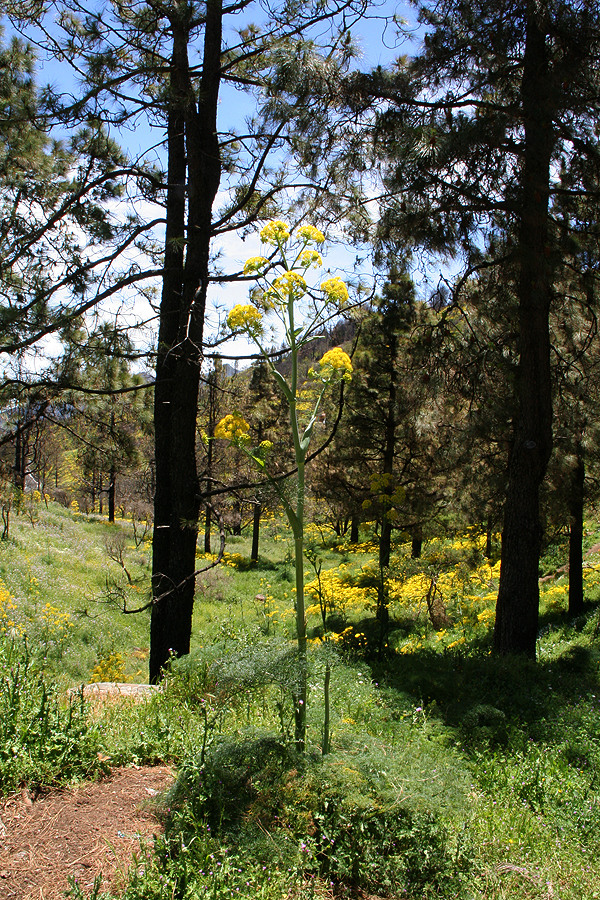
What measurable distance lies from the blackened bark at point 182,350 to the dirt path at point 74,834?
87.1 inches

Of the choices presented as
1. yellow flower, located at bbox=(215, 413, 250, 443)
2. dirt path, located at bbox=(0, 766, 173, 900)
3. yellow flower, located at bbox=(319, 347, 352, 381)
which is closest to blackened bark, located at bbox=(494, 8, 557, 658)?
yellow flower, located at bbox=(319, 347, 352, 381)

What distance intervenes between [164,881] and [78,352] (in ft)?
Result: 13.8

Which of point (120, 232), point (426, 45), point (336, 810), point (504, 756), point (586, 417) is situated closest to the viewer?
point (336, 810)

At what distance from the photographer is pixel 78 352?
5207 mm

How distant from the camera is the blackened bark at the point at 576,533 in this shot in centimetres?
975

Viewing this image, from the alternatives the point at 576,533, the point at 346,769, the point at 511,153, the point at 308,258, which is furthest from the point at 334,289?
the point at 576,533

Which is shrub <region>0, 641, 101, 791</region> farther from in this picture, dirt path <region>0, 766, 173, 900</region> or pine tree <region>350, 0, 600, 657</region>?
pine tree <region>350, 0, 600, 657</region>

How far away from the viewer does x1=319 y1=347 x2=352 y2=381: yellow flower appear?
10.3 feet

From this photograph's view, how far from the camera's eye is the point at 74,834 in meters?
2.66

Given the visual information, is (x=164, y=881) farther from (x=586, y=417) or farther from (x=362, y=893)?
(x=586, y=417)

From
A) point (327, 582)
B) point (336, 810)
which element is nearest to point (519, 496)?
point (336, 810)

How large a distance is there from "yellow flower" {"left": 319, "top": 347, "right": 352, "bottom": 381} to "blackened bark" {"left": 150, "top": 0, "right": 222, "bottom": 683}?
232 centimetres

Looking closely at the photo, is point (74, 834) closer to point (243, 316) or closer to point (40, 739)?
point (40, 739)

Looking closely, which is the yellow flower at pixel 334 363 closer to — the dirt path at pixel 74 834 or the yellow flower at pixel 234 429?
the yellow flower at pixel 234 429
